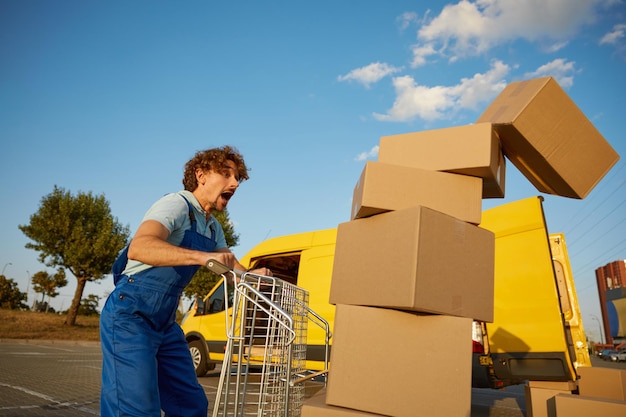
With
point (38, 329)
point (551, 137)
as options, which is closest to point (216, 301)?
point (551, 137)

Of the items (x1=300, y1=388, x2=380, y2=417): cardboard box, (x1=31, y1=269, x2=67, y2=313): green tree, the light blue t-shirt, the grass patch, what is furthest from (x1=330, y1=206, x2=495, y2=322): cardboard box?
(x1=31, y1=269, x2=67, y2=313): green tree

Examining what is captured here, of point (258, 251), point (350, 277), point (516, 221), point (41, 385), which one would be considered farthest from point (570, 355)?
point (41, 385)

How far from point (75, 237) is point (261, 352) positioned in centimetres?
2258

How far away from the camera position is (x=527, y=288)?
531 centimetres

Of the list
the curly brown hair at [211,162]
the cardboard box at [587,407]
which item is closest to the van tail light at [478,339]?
the cardboard box at [587,407]

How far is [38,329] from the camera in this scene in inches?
707

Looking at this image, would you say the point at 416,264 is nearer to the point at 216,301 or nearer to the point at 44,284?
the point at 216,301

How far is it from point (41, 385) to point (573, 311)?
7432 millimetres

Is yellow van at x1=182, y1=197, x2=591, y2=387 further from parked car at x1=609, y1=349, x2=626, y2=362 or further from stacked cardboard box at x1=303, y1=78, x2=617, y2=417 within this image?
parked car at x1=609, y1=349, x2=626, y2=362

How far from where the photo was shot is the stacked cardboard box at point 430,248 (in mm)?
2309

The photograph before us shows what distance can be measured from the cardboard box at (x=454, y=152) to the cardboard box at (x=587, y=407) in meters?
1.41

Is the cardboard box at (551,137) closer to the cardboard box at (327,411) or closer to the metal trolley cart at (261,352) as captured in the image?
the metal trolley cart at (261,352)

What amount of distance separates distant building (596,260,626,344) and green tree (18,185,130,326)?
54604mm

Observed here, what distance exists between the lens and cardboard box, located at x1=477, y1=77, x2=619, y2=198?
2773mm
